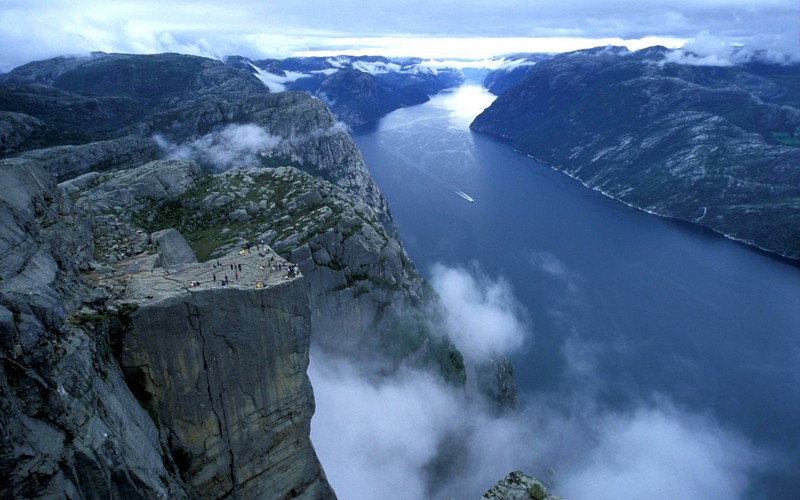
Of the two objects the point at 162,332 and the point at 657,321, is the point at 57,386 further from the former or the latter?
the point at 657,321

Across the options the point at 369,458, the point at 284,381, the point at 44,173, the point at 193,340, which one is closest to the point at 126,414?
the point at 193,340

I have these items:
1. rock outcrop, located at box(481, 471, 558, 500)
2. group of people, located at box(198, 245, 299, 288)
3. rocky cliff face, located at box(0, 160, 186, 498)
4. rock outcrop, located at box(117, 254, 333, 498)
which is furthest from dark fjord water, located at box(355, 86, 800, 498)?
rocky cliff face, located at box(0, 160, 186, 498)

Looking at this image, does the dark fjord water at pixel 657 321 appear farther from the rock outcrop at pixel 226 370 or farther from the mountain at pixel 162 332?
the rock outcrop at pixel 226 370

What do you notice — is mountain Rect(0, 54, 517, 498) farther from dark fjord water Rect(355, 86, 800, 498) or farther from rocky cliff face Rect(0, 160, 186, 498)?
dark fjord water Rect(355, 86, 800, 498)

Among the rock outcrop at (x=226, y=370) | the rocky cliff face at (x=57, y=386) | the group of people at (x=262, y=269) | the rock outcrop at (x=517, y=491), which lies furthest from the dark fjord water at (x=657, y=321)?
the rocky cliff face at (x=57, y=386)

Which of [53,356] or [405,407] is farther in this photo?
[405,407]

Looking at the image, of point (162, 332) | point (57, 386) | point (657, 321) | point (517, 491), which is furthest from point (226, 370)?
point (657, 321)

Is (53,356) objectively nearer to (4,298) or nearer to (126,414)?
(4,298)

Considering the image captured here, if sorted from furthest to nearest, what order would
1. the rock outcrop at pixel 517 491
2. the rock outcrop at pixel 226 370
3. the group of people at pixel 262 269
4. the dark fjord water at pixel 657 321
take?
1. the dark fjord water at pixel 657 321
2. the rock outcrop at pixel 517 491
3. the group of people at pixel 262 269
4. the rock outcrop at pixel 226 370

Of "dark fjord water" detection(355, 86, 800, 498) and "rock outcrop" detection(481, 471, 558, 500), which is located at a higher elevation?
"rock outcrop" detection(481, 471, 558, 500)

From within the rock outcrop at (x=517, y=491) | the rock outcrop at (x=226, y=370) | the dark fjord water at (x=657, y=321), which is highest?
the rock outcrop at (x=226, y=370)

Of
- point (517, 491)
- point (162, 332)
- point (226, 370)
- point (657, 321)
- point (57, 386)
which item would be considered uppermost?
point (57, 386)
